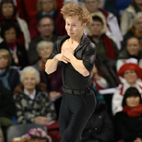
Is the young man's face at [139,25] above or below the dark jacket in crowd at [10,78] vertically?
above

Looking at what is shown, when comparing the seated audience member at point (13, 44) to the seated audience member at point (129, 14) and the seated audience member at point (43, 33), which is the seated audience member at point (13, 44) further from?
the seated audience member at point (129, 14)

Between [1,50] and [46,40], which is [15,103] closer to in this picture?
Answer: [1,50]

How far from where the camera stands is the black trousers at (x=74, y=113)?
396 centimetres

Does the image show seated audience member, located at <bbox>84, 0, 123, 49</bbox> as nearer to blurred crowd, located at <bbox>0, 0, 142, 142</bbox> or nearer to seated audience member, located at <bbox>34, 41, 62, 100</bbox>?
blurred crowd, located at <bbox>0, 0, 142, 142</bbox>

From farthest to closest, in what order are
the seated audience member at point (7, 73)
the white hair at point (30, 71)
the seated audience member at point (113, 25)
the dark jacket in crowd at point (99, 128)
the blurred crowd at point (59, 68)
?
the seated audience member at point (113, 25) < the seated audience member at point (7, 73) < the white hair at point (30, 71) < the blurred crowd at point (59, 68) < the dark jacket in crowd at point (99, 128)

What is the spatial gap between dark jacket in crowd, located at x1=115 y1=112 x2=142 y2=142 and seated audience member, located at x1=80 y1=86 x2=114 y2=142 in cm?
13

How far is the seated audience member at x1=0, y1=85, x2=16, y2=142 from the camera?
5.99m

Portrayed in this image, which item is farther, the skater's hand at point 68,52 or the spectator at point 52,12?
the spectator at point 52,12

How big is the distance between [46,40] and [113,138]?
2.14 m

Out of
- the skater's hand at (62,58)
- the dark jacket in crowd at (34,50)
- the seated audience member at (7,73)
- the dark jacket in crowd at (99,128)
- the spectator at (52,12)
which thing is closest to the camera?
the skater's hand at (62,58)

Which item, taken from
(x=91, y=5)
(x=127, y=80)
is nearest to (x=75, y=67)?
(x=127, y=80)

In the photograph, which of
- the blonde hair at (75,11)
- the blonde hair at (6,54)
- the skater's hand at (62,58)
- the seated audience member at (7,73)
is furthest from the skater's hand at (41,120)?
the blonde hair at (75,11)

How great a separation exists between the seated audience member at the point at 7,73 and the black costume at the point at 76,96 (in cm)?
262

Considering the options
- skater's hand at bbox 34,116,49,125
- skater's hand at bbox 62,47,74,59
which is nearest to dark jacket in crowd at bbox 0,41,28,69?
skater's hand at bbox 34,116,49,125
